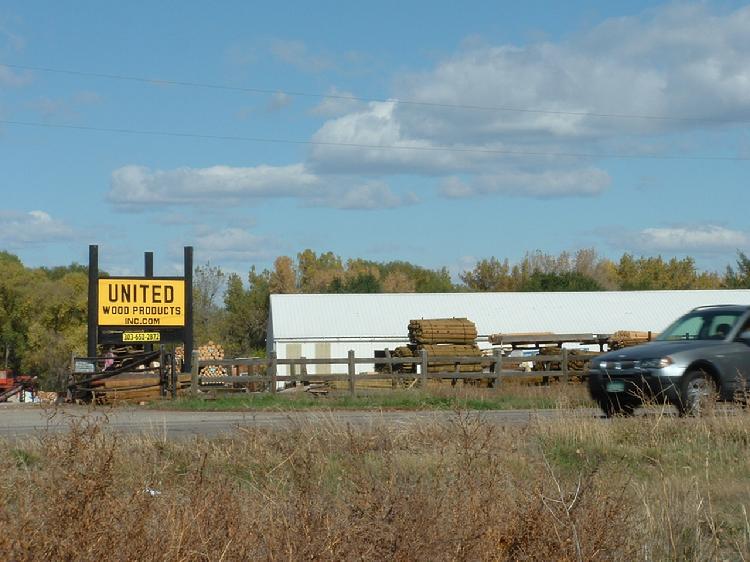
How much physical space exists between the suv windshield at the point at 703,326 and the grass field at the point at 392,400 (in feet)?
13.0

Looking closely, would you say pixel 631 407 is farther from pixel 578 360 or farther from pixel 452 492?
pixel 578 360

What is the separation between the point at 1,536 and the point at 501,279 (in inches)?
3922

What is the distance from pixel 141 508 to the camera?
18.4 feet

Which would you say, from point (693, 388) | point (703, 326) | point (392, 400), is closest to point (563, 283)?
point (392, 400)

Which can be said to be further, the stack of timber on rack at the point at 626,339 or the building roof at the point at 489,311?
the building roof at the point at 489,311

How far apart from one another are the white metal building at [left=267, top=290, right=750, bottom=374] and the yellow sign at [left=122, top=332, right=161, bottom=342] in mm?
19443

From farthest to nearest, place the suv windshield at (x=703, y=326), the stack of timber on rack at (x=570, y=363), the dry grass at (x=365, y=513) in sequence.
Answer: the stack of timber on rack at (x=570, y=363) < the suv windshield at (x=703, y=326) < the dry grass at (x=365, y=513)

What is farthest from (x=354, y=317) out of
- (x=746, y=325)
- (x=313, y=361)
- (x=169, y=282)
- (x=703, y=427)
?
(x=703, y=427)

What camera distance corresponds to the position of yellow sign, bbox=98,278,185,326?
Result: 31766 mm

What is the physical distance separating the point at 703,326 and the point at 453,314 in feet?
129

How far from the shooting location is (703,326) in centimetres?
1609

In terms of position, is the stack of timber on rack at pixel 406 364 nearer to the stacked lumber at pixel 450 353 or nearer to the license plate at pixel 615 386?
the stacked lumber at pixel 450 353

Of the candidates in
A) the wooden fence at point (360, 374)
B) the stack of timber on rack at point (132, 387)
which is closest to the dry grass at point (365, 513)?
the wooden fence at point (360, 374)

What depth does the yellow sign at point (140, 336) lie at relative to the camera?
31641mm
